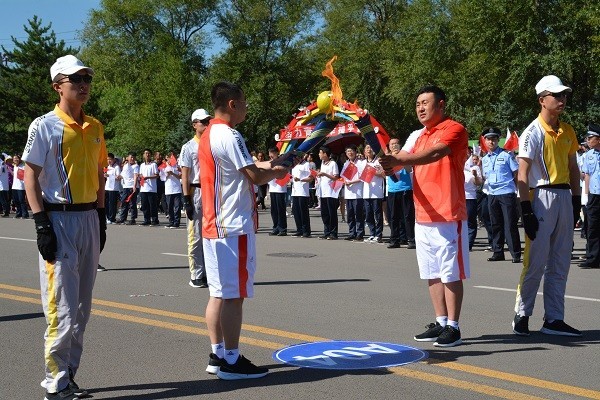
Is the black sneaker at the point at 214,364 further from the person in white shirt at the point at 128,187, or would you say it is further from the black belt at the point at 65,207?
the person in white shirt at the point at 128,187

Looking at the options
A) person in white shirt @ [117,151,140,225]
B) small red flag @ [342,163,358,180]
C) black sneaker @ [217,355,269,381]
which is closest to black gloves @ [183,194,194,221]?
black sneaker @ [217,355,269,381]

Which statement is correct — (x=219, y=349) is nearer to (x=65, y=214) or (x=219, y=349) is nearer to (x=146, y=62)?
(x=65, y=214)

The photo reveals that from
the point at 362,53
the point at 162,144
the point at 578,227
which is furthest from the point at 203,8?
the point at 578,227

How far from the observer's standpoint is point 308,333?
7957mm

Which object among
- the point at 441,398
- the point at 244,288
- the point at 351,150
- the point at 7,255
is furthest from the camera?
the point at 351,150

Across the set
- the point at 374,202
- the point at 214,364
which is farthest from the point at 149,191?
the point at 214,364

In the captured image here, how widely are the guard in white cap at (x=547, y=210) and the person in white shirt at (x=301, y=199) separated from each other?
12.5 meters

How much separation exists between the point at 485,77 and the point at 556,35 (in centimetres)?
491

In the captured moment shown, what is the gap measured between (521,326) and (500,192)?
283 inches

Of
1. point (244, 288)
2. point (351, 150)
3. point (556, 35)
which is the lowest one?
point (244, 288)

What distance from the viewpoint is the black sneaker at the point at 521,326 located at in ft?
25.4

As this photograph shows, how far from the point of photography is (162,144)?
6059 centimetres

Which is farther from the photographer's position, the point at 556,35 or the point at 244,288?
the point at 556,35

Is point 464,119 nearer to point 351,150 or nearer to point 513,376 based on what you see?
point 351,150
